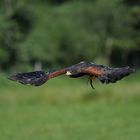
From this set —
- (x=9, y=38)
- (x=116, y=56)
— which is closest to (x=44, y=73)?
(x=9, y=38)

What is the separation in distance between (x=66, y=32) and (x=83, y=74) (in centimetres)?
2237

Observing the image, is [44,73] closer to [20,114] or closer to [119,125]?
[119,125]

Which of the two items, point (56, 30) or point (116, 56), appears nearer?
point (56, 30)

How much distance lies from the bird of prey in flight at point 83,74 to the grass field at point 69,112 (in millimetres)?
5251

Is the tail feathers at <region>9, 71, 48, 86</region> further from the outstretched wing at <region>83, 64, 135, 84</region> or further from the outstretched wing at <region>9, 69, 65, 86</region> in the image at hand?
the outstretched wing at <region>83, 64, 135, 84</region>

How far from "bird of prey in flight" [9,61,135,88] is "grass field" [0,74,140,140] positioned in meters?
5.25

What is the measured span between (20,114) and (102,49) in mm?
14151

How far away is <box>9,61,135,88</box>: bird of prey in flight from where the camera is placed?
395 centimetres

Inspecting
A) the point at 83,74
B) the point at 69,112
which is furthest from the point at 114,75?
the point at 69,112

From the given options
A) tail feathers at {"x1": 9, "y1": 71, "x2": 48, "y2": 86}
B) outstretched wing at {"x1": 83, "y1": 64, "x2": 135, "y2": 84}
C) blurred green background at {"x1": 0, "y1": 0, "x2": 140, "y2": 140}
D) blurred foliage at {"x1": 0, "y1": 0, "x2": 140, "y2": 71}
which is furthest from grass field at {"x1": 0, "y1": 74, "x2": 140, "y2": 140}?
blurred foliage at {"x1": 0, "y1": 0, "x2": 140, "y2": 71}

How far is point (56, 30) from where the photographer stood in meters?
26.4

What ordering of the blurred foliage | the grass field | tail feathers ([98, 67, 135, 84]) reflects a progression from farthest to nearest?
the blurred foliage < the grass field < tail feathers ([98, 67, 135, 84])

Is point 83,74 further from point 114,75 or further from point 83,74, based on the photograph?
point 114,75

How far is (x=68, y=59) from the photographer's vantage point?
87.0 ft
